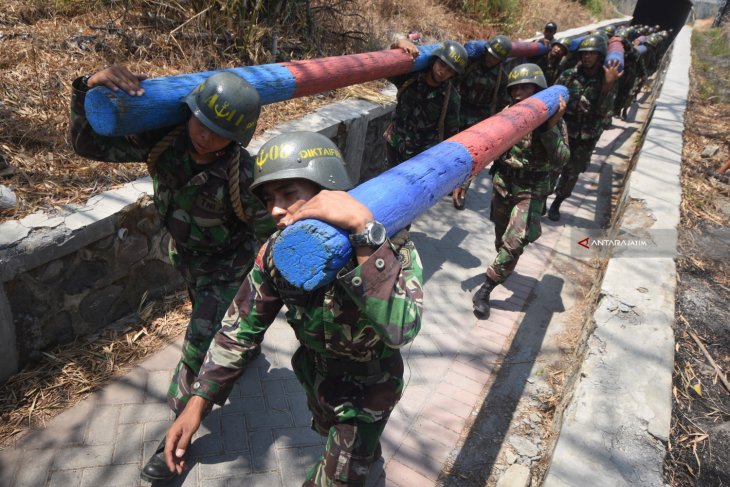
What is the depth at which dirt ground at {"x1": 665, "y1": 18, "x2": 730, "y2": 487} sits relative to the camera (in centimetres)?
251

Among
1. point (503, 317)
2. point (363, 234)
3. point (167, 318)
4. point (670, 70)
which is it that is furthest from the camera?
point (670, 70)

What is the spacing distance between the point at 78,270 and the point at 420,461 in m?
2.32

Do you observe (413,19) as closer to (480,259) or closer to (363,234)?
(480,259)

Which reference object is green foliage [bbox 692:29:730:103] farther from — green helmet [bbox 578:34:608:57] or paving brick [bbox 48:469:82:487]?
paving brick [bbox 48:469:82:487]

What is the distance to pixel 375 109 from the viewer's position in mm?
5484

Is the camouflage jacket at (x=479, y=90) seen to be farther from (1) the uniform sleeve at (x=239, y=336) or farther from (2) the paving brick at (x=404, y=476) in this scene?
(1) the uniform sleeve at (x=239, y=336)

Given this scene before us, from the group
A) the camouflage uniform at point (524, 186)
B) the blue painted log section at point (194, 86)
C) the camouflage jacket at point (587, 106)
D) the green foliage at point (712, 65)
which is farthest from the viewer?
the green foliage at point (712, 65)

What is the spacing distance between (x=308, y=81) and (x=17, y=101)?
7.77 ft

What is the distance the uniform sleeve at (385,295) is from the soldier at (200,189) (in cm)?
113

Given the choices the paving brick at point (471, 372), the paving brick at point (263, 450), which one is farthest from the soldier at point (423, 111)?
the paving brick at point (263, 450)

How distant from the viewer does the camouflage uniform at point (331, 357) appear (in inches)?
70.3

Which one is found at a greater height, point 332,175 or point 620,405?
point 332,175

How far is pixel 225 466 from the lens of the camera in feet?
8.88

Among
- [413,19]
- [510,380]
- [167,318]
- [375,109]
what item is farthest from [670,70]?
[167,318]
